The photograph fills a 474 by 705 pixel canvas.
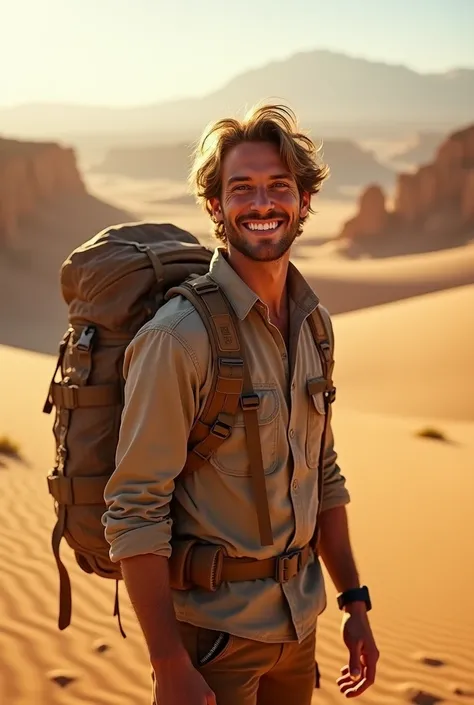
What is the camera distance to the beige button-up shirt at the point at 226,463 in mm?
1972

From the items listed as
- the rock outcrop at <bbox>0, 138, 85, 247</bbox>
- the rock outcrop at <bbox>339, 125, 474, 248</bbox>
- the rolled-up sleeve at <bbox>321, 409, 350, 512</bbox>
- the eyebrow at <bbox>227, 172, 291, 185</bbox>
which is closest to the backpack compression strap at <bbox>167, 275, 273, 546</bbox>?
the eyebrow at <bbox>227, 172, 291, 185</bbox>

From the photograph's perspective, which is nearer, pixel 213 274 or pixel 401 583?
pixel 213 274

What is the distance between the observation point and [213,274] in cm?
225

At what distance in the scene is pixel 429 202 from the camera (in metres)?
48.3

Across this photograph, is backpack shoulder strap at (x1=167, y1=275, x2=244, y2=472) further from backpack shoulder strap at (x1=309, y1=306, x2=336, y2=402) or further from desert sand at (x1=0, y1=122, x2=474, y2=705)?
desert sand at (x1=0, y1=122, x2=474, y2=705)

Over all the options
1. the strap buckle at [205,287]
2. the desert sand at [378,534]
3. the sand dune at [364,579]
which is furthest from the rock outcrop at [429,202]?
the strap buckle at [205,287]

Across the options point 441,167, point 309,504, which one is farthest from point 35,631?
point 441,167

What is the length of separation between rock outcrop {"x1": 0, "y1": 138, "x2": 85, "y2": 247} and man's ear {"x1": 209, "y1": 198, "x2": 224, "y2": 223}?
37.5m

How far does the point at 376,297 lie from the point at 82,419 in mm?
33328

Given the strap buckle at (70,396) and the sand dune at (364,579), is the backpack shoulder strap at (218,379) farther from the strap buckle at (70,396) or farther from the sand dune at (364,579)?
the sand dune at (364,579)

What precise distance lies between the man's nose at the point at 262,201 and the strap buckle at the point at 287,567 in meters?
0.89

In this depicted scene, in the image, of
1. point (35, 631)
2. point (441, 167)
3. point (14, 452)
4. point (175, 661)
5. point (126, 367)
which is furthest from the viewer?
point (441, 167)

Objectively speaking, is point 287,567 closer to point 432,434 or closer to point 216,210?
point 216,210

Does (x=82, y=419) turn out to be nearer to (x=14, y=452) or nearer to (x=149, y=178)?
(x=14, y=452)
